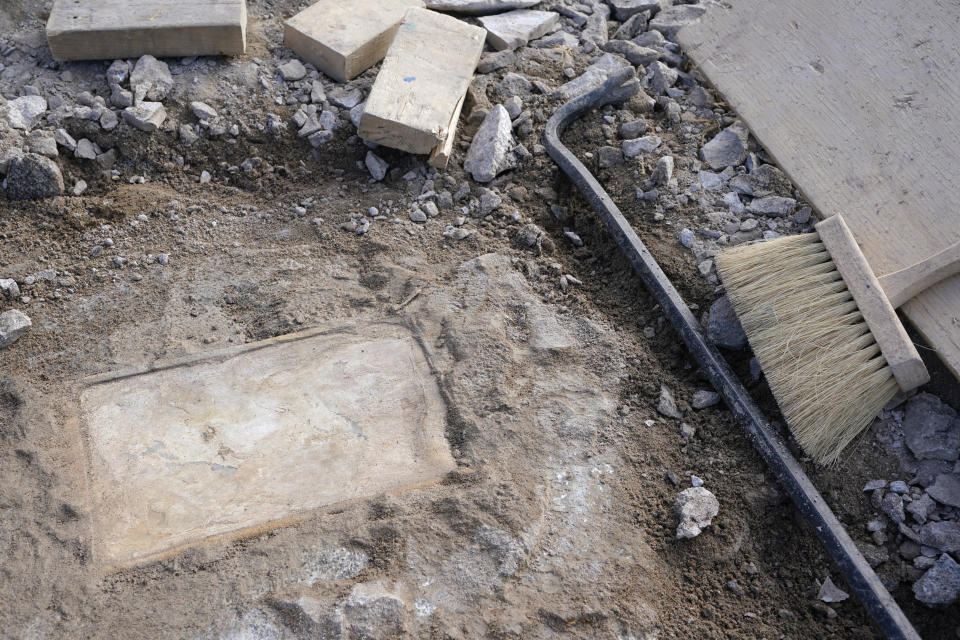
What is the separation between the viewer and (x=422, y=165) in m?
3.91

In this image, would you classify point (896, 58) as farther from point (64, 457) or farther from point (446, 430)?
point (64, 457)

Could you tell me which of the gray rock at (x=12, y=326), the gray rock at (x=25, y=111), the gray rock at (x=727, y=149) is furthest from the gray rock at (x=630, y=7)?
the gray rock at (x=12, y=326)

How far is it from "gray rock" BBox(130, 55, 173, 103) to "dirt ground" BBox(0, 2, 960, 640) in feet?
0.35

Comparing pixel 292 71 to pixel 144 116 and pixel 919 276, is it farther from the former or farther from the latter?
pixel 919 276

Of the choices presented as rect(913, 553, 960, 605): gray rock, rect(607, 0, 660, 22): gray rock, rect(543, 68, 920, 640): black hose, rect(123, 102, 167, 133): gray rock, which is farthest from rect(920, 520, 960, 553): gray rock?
rect(123, 102, 167, 133): gray rock

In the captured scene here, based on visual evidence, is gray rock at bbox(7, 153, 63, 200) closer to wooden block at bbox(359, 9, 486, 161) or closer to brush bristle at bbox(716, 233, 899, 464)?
wooden block at bbox(359, 9, 486, 161)

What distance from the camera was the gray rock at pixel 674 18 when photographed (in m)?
4.57

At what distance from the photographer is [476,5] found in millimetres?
4559

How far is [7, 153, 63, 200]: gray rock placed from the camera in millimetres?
3580

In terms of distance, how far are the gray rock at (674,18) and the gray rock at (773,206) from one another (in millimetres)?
1429

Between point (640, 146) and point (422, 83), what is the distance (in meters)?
1.15

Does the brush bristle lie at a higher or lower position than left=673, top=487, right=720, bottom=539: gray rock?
higher

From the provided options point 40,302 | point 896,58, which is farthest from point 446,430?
point 896,58

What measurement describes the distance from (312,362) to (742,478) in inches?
68.6
